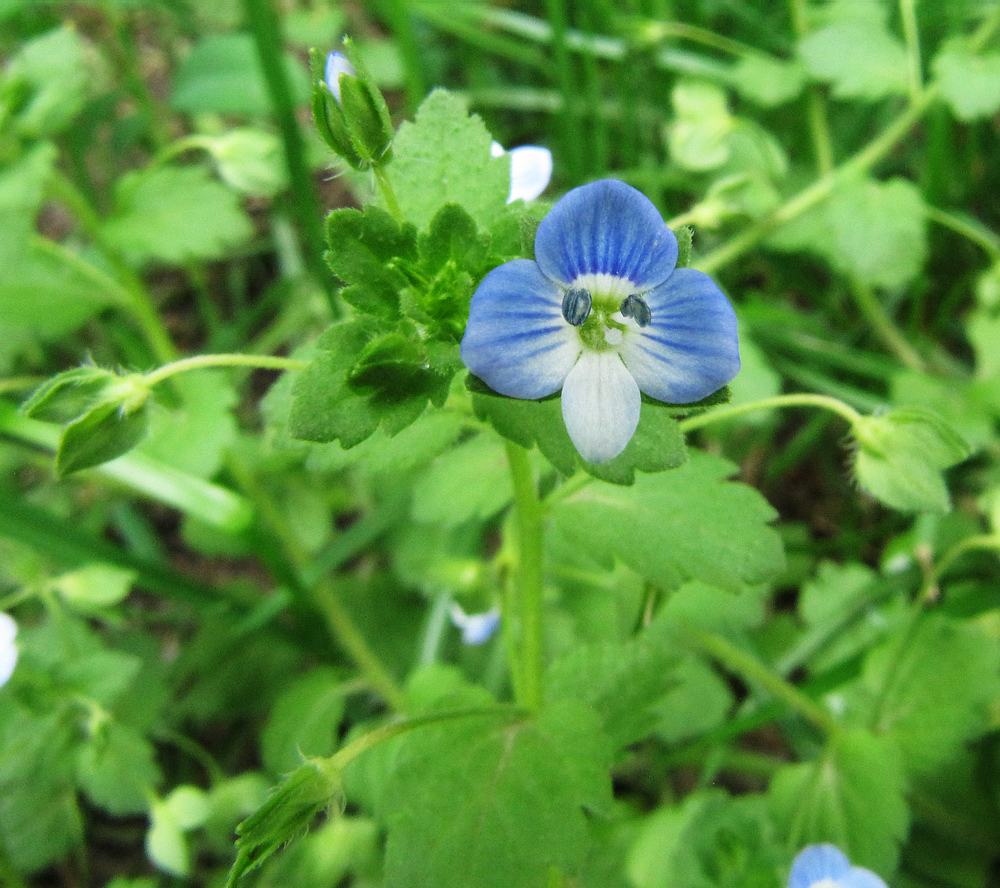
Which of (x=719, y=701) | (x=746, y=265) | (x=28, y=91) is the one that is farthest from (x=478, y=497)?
(x=746, y=265)

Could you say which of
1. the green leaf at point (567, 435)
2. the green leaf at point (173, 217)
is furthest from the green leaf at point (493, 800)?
the green leaf at point (173, 217)

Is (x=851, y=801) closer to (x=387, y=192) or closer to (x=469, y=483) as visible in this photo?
(x=469, y=483)

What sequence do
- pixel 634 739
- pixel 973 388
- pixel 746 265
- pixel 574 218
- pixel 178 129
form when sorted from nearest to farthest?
pixel 574 218, pixel 634 739, pixel 973 388, pixel 746 265, pixel 178 129

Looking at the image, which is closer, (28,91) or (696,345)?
(696,345)

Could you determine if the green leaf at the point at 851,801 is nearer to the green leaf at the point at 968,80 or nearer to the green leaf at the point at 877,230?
the green leaf at the point at 877,230

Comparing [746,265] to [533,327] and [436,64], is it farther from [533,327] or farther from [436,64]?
[533,327]

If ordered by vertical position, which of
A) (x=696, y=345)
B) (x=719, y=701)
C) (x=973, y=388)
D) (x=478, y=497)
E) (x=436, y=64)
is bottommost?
(x=719, y=701)
